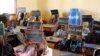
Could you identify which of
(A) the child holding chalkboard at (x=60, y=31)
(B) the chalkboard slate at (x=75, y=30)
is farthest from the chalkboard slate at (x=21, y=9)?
(B) the chalkboard slate at (x=75, y=30)

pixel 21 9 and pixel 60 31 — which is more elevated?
pixel 21 9

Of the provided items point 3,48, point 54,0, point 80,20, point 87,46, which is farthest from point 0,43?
point 54,0

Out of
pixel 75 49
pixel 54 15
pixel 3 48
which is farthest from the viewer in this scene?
pixel 54 15

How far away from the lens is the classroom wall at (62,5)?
15.3 feet

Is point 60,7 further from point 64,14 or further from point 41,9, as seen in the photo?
point 41,9

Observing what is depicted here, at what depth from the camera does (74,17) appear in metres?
4.57

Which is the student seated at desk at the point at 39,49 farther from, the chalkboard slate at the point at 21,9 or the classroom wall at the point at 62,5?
the chalkboard slate at the point at 21,9

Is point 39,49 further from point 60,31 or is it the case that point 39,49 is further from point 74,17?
point 74,17

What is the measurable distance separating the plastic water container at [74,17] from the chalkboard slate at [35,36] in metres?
2.26

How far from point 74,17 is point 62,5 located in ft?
2.69

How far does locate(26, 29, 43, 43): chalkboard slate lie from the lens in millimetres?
2221

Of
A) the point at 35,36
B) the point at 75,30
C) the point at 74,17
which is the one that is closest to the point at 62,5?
the point at 74,17

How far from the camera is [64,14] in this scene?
17.2 feet

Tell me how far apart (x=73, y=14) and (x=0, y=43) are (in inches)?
109
